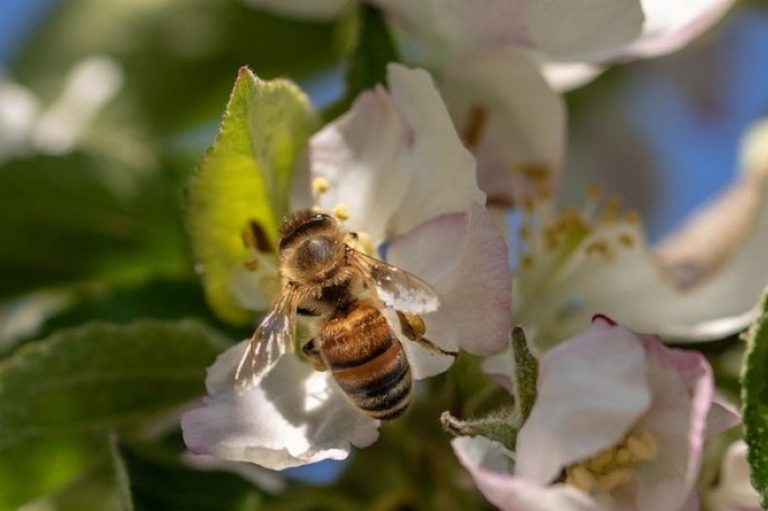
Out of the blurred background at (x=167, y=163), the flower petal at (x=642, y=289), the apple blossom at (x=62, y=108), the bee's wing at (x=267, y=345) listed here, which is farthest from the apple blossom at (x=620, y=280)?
the apple blossom at (x=62, y=108)

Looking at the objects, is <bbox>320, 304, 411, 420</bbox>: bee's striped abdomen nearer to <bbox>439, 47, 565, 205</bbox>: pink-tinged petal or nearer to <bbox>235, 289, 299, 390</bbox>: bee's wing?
<bbox>235, 289, 299, 390</bbox>: bee's wing

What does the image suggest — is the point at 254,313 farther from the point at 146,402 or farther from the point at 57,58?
the point at 57,58

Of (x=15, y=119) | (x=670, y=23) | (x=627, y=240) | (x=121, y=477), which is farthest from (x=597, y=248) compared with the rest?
(x=15, y=119)

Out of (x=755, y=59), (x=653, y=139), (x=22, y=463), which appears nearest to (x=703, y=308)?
A: (x=22, y=463)

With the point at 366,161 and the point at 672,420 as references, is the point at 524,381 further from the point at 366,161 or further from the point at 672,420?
the point at 366,161

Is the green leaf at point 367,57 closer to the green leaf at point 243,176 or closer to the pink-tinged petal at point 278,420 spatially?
the green leaf at point 243,176

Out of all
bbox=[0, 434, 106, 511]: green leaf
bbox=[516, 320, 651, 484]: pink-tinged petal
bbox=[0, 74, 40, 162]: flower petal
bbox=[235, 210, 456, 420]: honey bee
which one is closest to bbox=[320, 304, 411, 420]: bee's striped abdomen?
bbox=[235, 210, 456, 420]: honey bee
